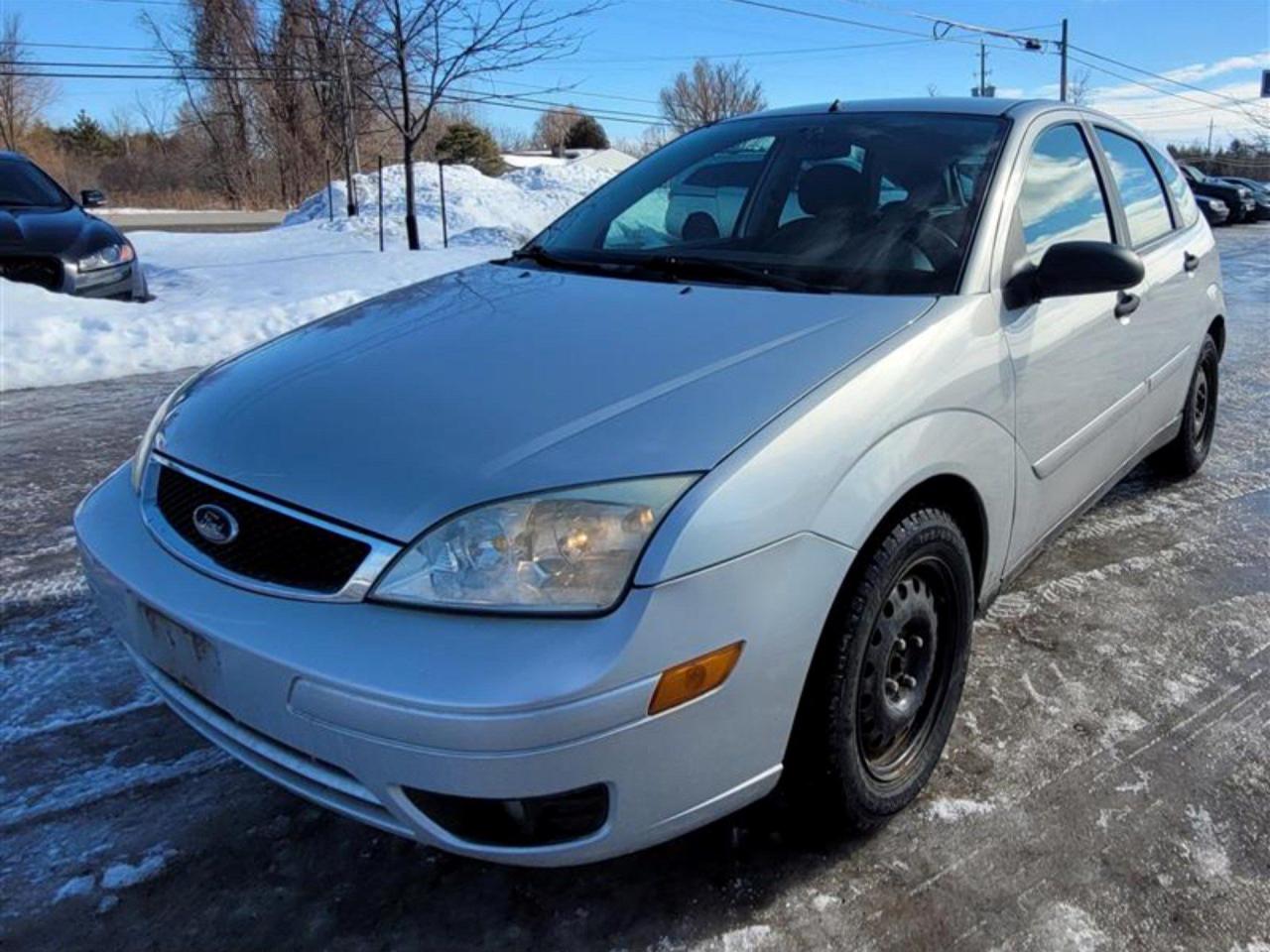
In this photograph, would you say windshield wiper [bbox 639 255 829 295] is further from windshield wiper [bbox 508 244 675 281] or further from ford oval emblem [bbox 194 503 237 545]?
ford oval emblem [bbox 194 503 237 545]

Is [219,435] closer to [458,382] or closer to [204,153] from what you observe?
[458,382]

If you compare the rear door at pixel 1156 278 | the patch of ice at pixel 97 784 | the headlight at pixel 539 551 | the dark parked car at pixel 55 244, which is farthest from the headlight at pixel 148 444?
the dark parked car at pixel 55 244

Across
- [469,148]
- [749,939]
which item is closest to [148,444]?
[749,939]

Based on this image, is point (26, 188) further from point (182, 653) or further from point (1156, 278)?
point (1156, 278)

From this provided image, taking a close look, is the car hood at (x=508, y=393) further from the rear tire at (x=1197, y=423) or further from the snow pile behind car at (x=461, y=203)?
the snow pile behind car at (x=461, y=203)

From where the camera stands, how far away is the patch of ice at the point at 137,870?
2.05 m

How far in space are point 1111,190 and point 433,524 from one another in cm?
282

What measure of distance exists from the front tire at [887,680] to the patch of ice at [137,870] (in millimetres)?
1339

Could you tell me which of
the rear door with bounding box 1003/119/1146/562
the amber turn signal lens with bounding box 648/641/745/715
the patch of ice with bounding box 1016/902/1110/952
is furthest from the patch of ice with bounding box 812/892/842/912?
the rear door with bounding box 1003/119/1146/562

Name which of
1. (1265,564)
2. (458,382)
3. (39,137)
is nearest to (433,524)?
(458,382)

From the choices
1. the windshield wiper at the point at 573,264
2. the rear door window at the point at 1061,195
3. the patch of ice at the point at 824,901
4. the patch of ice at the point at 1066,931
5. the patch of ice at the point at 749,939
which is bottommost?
the patch of ice at the point at 749,939

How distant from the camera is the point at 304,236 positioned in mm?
16578

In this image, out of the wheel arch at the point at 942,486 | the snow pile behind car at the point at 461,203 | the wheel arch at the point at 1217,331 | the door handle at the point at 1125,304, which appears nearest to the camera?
the wheel arch at the point at 942,486

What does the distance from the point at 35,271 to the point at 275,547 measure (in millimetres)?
7777
